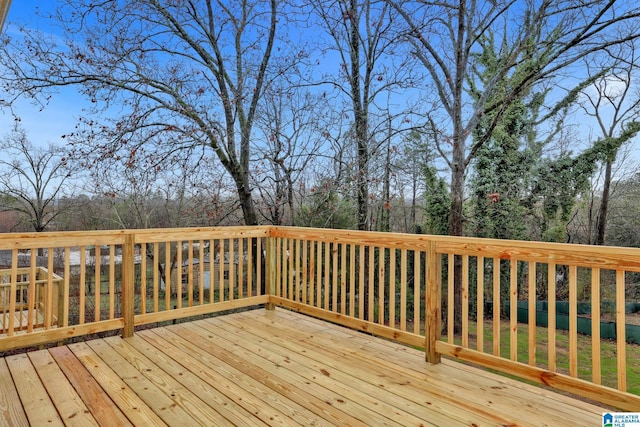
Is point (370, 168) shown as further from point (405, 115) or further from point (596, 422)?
point (596, 422)

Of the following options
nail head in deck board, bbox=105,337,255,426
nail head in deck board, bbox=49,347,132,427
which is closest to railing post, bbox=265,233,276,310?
nail head in deck board, bbox=105,337,255,426

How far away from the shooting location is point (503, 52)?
8.74 meters

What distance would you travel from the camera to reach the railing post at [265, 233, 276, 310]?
4.30 m

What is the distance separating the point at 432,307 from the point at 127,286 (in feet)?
8.79

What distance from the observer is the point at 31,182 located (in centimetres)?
702

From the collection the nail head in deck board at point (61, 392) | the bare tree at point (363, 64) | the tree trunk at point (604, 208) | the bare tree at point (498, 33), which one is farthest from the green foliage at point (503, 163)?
the nail head in deck board at point (61, 392)

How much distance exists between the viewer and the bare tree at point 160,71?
5566 millimetres

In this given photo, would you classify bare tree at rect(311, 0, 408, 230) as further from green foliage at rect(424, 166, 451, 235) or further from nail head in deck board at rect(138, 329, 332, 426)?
nail head in deck board at rect(138, 329, 332, 426)

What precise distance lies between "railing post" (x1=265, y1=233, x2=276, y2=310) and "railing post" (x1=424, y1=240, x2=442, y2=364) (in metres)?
2.04

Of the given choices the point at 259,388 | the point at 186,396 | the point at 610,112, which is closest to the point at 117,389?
the point at 186,396

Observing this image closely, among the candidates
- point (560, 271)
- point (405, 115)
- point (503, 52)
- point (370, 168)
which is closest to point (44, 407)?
point (370, 168)

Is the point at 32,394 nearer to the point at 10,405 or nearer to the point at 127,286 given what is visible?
the point at 10,405

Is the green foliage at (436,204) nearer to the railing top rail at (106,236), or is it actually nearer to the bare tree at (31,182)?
the railing top rail at (106,236)

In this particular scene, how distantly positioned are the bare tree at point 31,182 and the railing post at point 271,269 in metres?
4.74
